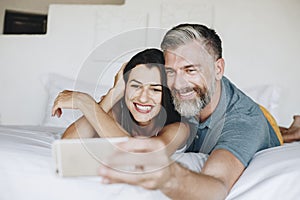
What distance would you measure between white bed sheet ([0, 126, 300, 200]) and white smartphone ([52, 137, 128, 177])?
175mm

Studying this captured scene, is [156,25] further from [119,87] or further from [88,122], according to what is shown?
[88,122]

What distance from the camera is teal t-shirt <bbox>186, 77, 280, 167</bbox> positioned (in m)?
1.33

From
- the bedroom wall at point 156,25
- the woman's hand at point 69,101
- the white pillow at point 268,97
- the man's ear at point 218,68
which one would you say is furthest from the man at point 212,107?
the bedroom wall at point 156,25

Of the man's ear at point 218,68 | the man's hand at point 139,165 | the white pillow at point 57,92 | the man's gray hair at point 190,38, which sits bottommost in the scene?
the white pillow at point 57,92

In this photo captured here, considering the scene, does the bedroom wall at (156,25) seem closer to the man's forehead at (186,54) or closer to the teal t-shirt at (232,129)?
the teal t-shirt at (232,129)

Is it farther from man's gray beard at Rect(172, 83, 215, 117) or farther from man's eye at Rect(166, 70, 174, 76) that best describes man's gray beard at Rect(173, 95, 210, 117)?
man's eye at Rect(166, 70, 174, 76)

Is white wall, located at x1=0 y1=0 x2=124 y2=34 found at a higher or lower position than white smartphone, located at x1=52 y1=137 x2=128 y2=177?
higher

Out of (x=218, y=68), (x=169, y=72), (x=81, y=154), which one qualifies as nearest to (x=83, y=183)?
(x=81, y=154)

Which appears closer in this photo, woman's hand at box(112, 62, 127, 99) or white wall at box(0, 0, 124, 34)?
woman's hand at box(112, 62, 127, 99)

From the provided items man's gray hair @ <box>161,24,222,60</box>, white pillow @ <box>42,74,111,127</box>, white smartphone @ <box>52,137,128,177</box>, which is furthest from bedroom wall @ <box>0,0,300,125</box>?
white smartphone @ <box>52,137,128,177</box>

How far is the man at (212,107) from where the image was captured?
1.26 metres

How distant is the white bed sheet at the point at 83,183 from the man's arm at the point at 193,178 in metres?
0.04

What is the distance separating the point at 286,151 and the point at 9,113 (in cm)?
209

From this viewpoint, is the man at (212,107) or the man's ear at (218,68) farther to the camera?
the man's ear at (218,68)
